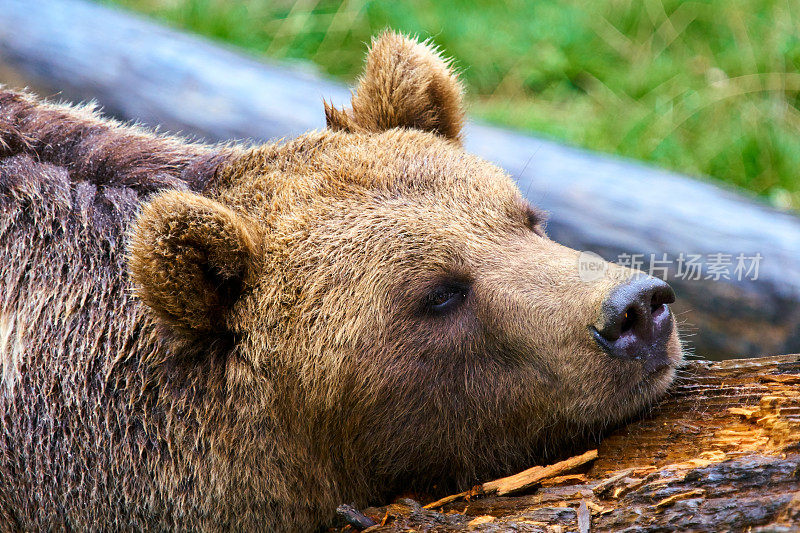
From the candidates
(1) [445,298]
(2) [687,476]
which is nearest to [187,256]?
(1) [445,298]

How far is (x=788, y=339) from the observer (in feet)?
18.7

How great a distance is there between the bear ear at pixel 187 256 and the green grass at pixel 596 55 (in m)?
5.09

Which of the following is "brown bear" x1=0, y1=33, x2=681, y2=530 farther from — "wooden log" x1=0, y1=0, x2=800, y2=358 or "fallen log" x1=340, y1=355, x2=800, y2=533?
"wooden log" x1=0, y1=0, x2=800, y2=358

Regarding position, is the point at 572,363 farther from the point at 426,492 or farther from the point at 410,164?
the point at 410,164

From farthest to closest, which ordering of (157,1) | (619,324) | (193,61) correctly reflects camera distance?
(157,1) → (193,61) → (619,324)

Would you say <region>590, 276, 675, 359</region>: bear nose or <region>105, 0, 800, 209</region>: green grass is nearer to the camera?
<region>590, 276, 675, 359</region>: bear nose

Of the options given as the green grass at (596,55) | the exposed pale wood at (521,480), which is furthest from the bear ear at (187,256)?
the green grass at (596,55)

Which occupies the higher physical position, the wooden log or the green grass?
the green grass

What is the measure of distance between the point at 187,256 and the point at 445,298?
118 cm

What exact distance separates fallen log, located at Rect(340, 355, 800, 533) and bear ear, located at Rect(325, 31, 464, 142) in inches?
77.9

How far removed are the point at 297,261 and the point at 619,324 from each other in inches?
57.6

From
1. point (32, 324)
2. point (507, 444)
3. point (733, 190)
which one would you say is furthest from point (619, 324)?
point (733, 190)

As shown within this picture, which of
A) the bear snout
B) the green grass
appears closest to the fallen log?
the bear snout

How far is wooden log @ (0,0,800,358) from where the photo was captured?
19.2 ft
